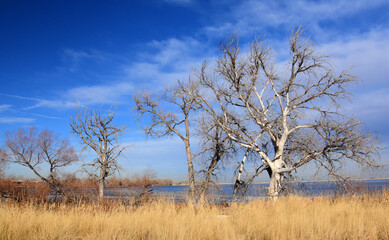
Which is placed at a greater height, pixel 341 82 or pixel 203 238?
pixel 341 82

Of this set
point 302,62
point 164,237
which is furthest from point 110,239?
point 302,62

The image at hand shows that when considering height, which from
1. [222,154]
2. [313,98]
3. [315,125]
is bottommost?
[222,154]

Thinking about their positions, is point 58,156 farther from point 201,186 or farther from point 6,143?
point 201,186

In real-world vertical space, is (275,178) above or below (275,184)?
above

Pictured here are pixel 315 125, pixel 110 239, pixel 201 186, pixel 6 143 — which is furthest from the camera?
pixel 6 143

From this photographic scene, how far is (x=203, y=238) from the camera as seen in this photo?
5102 mm

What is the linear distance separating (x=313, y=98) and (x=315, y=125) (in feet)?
4.96

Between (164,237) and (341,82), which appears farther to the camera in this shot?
(341,82)

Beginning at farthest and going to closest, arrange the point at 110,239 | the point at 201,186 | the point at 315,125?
1. the point at 201,186
2. the point at 315,125
3. the point at 110,239

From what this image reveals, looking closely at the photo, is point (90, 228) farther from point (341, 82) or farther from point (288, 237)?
point (341, 82)

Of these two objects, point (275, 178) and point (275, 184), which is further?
point (275, 178)

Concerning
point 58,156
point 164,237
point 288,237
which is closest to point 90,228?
point 164,237

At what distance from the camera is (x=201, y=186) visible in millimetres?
17406

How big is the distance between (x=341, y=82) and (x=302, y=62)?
7.52ft
